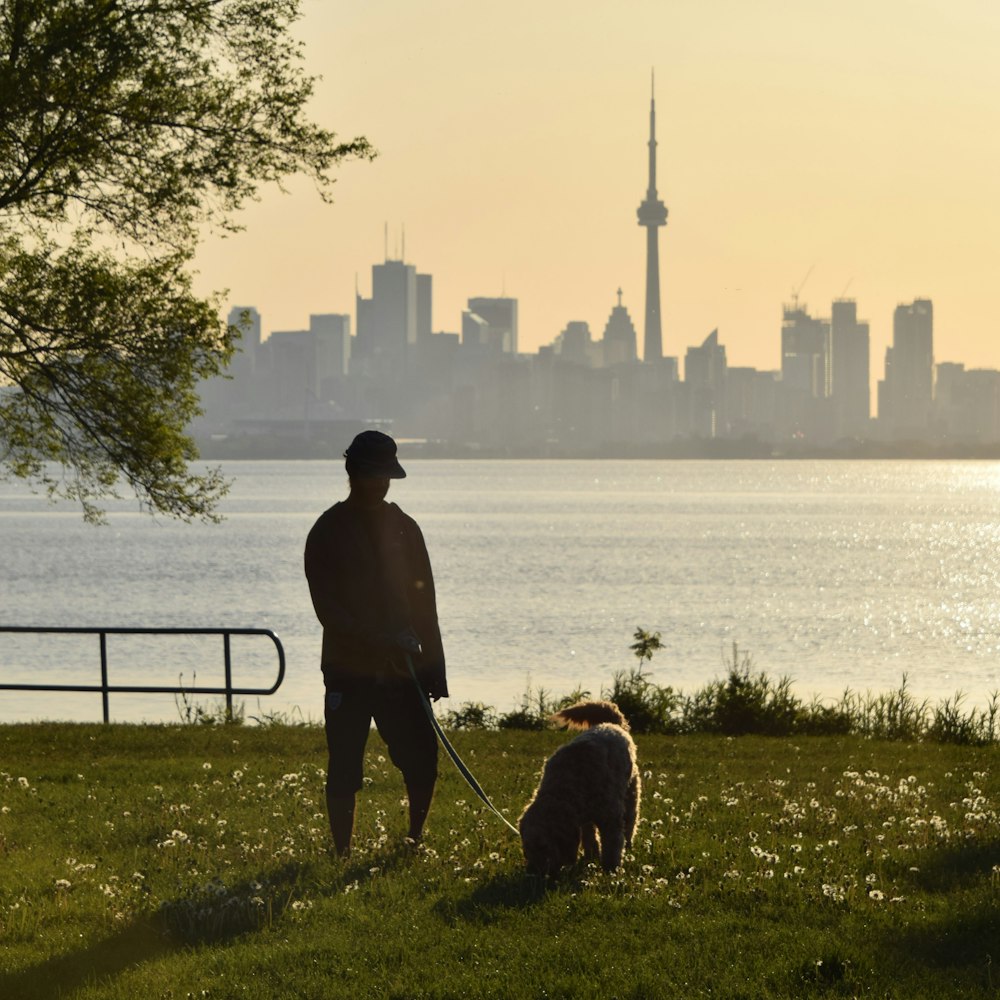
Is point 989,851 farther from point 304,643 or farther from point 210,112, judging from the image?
point 304,643

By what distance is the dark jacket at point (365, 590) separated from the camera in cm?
824

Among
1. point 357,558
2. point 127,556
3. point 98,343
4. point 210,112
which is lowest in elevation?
point 127,556

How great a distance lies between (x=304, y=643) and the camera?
142 feet

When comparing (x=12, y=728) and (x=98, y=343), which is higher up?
(x=98, y=343)

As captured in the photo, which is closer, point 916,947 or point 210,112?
point 916,947

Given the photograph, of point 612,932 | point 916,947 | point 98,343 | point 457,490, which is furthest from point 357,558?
point 457,490

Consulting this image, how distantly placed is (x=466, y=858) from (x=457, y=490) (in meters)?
188

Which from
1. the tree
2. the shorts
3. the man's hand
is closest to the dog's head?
the shorts

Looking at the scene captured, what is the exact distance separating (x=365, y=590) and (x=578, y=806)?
1589 mm

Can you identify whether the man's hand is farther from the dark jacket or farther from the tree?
the tree

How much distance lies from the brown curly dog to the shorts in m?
0.79

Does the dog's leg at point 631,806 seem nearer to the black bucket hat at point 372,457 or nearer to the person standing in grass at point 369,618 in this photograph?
the person standing in grass at point 369,618

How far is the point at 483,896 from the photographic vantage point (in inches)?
300

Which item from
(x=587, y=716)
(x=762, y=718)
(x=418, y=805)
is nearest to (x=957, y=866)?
(x=587, y=716)
